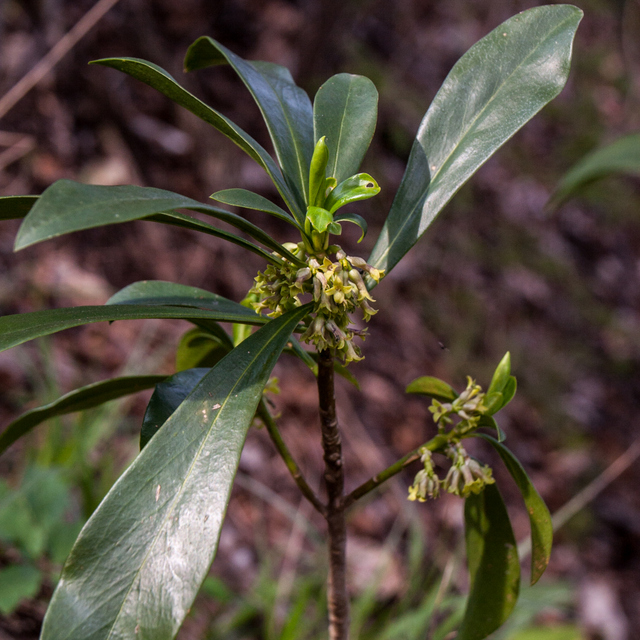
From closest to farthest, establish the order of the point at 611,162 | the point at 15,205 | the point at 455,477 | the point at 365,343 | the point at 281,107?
1. the point at 15,205
2. the point at 455,477
3. the point at 281,107
4. the point at 611,162
5. the point at 365,343

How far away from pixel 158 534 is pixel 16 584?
0.86 meters

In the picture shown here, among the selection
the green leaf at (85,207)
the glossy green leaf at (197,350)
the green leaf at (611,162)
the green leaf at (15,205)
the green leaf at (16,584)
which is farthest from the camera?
the green leaf at (611,162)

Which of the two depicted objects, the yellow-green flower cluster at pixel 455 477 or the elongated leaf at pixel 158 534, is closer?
the elongated leaf at pixel 158 534

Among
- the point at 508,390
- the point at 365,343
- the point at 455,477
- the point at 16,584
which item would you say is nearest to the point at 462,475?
the point at 455,477

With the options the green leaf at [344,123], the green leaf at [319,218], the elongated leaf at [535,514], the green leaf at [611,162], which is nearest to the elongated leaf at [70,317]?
the green leaf at [319,218]

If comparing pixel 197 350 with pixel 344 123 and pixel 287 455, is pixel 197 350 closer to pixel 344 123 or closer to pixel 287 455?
pixel 287 455

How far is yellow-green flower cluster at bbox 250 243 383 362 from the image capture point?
0.60 metres

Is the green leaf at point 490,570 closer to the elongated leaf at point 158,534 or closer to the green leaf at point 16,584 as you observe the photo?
the elongated leaf at point 158,534

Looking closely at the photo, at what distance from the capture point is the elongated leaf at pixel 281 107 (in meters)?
0.70

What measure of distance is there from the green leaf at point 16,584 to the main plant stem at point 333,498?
67 cm

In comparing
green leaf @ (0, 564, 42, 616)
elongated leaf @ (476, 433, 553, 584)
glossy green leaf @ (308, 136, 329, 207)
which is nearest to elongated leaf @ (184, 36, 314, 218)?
glossy green leaf @ (308, 136, 329, 207)

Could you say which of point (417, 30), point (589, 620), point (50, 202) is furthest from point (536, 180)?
point (50, 202)

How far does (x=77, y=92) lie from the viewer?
113 inches

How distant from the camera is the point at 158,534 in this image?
50 centimetres
